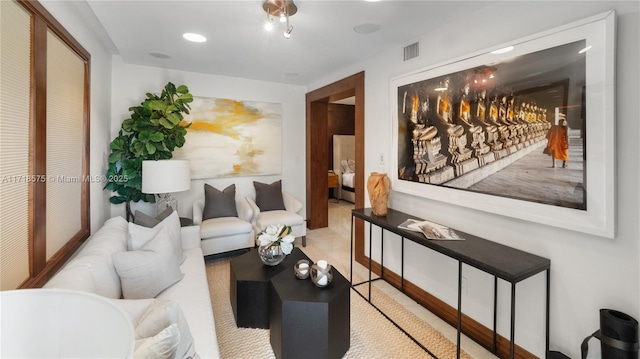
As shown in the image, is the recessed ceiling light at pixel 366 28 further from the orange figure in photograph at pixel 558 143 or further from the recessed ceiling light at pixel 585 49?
the orange figure in photograph at pixel 558 143

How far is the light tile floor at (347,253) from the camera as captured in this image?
2119 millimetres

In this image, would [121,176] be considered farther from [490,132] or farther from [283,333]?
[490,132]

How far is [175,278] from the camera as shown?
2.00m

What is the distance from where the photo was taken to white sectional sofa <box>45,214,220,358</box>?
1310 mm

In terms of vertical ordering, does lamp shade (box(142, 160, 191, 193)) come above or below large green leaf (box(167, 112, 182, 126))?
below

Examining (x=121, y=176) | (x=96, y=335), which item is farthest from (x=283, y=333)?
(x=121, y=176)

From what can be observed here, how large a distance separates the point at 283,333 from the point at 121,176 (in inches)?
102

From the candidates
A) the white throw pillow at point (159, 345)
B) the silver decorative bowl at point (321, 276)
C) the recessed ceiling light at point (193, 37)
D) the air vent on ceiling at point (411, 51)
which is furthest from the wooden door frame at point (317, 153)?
the white throw pillow at point (159, 345)

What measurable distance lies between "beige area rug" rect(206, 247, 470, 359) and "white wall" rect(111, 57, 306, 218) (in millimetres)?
1906

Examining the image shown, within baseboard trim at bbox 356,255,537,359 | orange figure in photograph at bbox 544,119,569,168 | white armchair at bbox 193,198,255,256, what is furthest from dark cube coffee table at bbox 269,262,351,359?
white armchair at bbox 193,198,255,256

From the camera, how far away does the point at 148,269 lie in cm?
180

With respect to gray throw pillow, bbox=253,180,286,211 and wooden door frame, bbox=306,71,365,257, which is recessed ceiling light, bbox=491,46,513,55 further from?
gray throw pillow, bbox=253,180,286,211

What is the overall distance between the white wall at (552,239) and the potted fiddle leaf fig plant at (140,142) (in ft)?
8.55

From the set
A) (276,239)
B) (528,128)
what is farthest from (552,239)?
(276,239)
